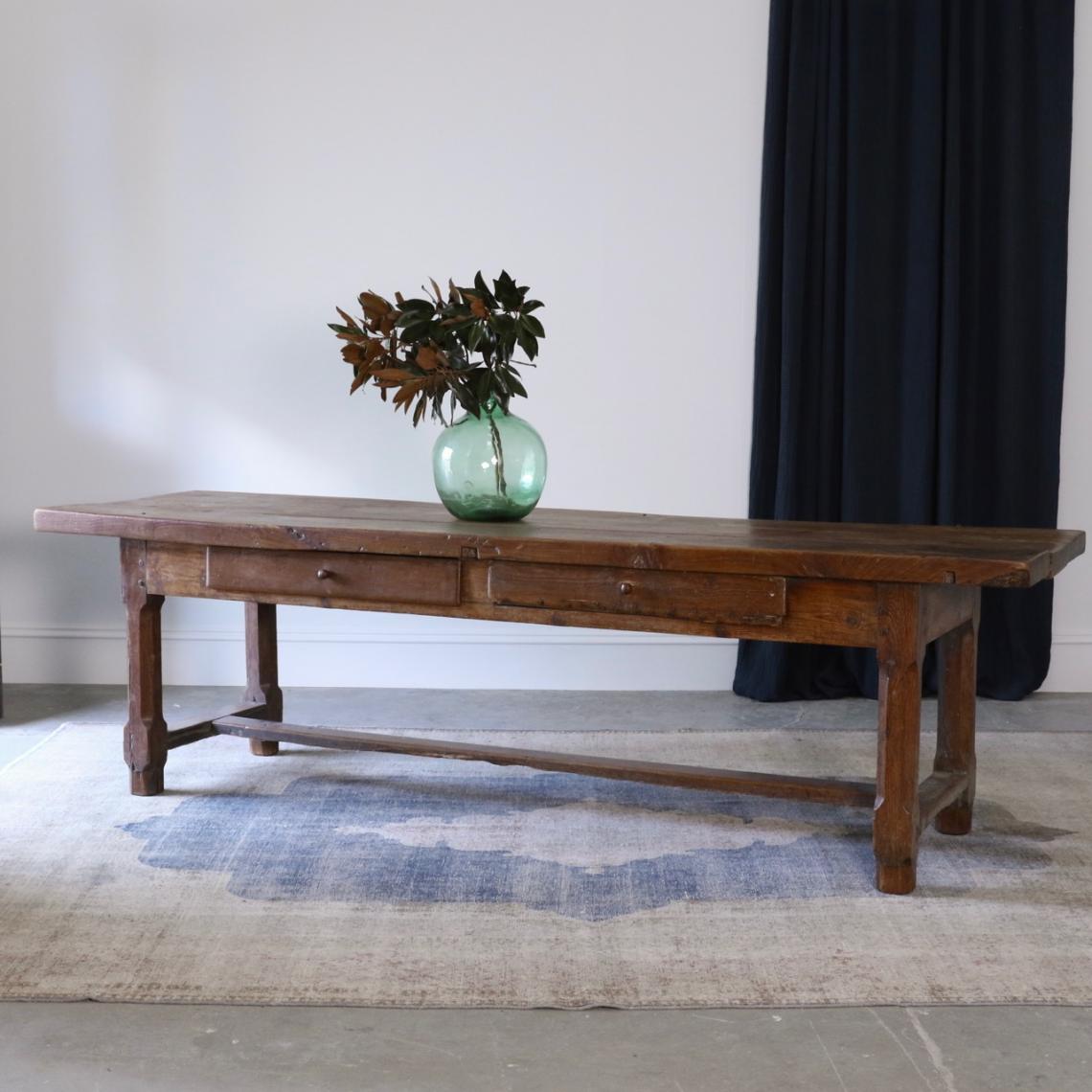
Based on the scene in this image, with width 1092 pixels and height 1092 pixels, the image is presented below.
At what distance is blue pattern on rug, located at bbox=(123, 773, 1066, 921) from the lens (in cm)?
246

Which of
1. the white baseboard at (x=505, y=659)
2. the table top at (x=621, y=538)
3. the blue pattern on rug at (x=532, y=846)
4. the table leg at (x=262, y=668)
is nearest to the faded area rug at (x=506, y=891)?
the blue pattern on rug at (x=532, y=846)

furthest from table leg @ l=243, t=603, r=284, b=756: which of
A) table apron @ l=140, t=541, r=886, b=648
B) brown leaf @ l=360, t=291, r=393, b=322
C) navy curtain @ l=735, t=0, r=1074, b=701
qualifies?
navy curtain @ l=735, t=0, r=1074, b=701

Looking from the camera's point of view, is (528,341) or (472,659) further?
(472,659)

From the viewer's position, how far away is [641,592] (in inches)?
97.0

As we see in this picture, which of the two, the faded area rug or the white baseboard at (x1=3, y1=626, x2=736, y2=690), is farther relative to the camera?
the white baseboard at (x1=3, y1=626, x2=736, y2=690)

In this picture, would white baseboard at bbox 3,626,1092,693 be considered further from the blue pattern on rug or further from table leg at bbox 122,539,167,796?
table leg at bbox 122,539,167,796

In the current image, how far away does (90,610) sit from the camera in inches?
170

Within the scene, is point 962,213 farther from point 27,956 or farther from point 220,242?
point 27,956

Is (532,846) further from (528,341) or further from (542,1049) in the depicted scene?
(528,341)

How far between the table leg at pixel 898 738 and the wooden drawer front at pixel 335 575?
33.0 inches

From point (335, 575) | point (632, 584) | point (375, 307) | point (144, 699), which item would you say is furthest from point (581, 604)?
point (144, 699)

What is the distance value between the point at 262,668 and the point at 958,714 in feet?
5.64

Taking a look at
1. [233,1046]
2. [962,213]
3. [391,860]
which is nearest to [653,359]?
[962,213]

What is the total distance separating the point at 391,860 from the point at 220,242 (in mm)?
2352
